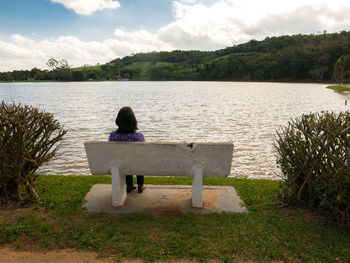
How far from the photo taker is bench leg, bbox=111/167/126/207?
3715mm

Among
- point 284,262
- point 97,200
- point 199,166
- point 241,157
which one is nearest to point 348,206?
point 284,262

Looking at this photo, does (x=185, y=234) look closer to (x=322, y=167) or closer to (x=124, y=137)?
(x=124, y=137)

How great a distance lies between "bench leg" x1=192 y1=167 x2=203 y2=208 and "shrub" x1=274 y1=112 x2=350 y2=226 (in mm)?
1333

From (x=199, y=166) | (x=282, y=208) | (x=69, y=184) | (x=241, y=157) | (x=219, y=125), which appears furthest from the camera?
(x=219, y=125)

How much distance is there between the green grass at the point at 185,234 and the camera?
2787 millimetres

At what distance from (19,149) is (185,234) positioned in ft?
8.70

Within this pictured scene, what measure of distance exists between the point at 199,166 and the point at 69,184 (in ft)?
9.28

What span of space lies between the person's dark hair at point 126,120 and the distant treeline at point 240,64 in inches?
3977

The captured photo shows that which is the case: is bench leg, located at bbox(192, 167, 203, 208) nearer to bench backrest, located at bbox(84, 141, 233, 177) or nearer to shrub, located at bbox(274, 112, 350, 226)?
bench backrest, located at bbox(84, 141, 233, 177)

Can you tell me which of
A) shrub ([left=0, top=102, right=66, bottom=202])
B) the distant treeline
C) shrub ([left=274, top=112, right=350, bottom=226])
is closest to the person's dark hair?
shrub ([left=0, top=102, right=66, bottom=202])

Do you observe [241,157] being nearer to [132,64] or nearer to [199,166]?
[199,166]

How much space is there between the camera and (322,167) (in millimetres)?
3420

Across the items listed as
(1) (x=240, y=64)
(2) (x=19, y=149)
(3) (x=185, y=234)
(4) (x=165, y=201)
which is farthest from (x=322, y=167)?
(1) (x=240, y=64)

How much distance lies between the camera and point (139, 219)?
3473mm
